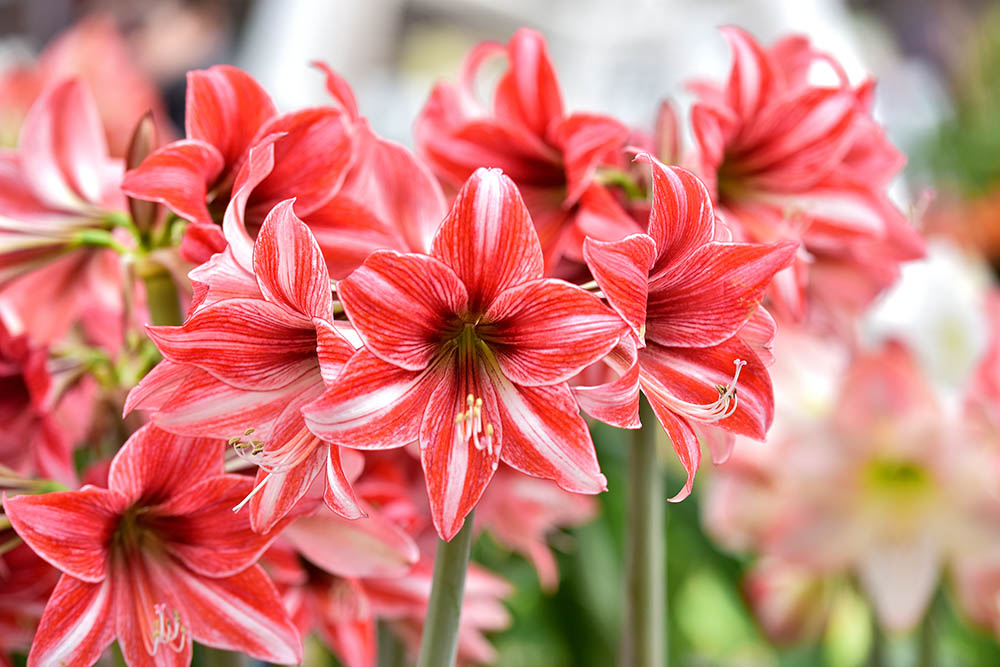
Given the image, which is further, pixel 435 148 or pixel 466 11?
pixel 466 11

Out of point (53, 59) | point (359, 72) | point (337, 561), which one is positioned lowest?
point (359, 72)

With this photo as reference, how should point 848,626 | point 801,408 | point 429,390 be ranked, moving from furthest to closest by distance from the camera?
point 848,626, point 801,408, point 429,390

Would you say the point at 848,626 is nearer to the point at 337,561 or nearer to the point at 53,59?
the point at 337,561

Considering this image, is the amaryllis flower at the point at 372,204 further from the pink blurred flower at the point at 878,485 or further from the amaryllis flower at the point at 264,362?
the pink blurred flower at the point at 878,485

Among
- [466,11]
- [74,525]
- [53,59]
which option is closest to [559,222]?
[74,525]

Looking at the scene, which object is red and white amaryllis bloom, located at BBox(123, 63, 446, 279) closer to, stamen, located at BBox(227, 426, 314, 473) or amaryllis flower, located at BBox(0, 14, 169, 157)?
stamen, located at BBox(227, 426, 314, 473)

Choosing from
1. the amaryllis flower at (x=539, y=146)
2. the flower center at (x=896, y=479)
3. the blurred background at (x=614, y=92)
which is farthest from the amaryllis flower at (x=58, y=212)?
the flower center at (x=896, y=479)

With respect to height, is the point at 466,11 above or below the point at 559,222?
below

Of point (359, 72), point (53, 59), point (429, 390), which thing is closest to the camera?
point (429, 390)
